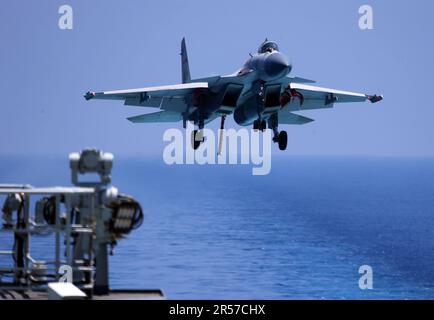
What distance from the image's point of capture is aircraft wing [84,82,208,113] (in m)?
50.9

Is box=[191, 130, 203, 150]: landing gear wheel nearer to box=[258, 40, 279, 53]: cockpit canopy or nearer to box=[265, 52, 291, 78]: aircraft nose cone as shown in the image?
box=[258, 40, 279, 53]: cockpit canopy

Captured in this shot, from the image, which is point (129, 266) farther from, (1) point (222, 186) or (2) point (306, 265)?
(1) point (222, 186)

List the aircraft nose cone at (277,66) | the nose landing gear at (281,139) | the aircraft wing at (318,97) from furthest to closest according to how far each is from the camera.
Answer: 1. the aircraft wing at (318,97)
2. the nose landing gear at (281,139)
3. the aircraft nose cone at (277,66)

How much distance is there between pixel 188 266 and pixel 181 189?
1935 inches

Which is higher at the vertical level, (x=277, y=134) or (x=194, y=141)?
(x=277, y=134)

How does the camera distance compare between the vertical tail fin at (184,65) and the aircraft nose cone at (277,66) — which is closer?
the aircraft nose cone at (277,66)

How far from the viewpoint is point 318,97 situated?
179ft

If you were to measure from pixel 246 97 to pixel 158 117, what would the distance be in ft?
29.5

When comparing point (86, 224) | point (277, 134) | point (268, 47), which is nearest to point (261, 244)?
point (277, 134)

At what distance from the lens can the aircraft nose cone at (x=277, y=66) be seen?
139 feet

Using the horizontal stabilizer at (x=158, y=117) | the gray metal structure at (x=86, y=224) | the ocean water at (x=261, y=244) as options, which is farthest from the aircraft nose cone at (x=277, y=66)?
the ocean water at (x=261, y=244)

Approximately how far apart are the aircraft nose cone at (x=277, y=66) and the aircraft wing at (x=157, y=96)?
8.93 meters

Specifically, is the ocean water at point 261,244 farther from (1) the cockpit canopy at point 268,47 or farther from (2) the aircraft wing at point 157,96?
(1) the cockpit canopy at point 268,47

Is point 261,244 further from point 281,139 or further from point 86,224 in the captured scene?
point 86,224
